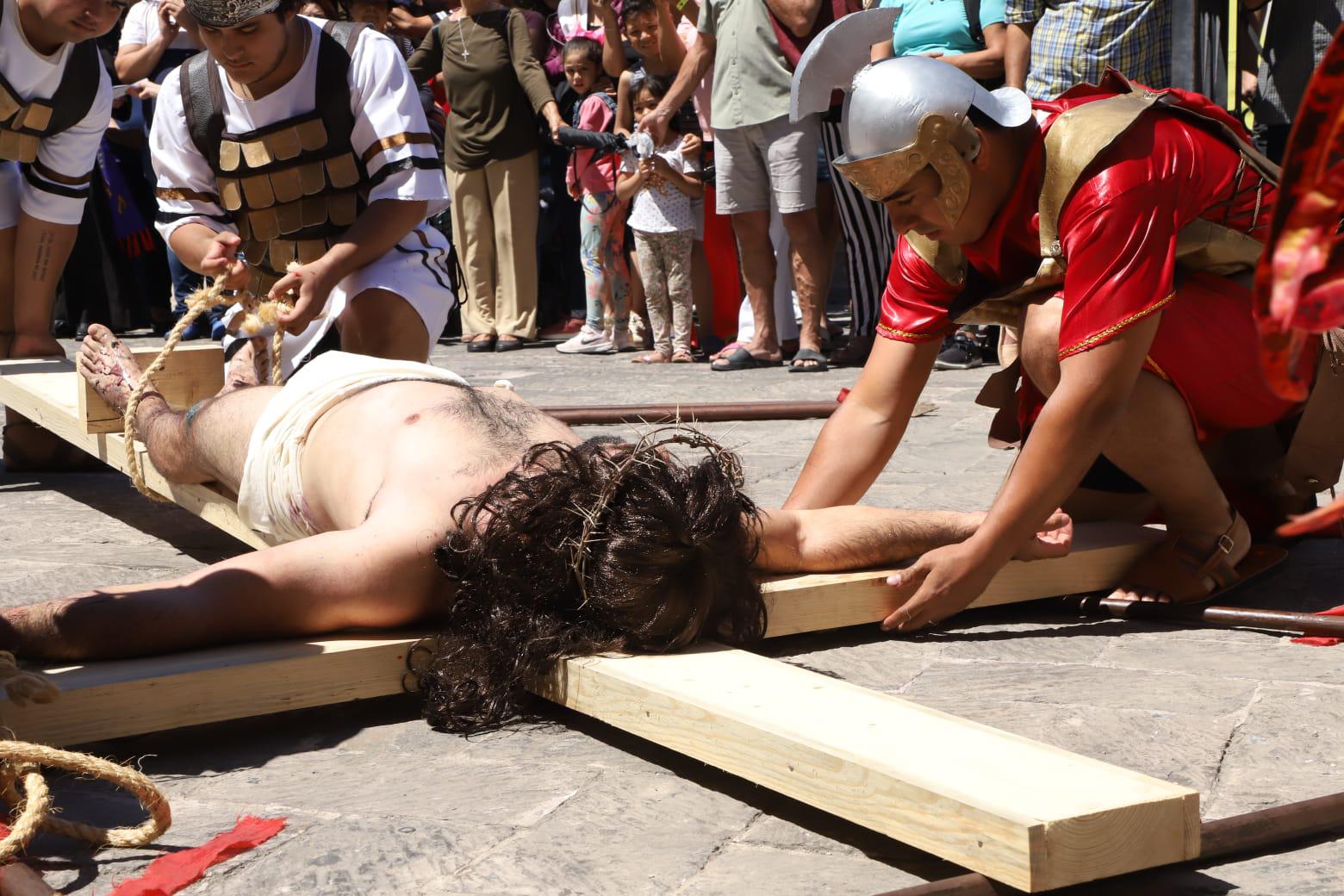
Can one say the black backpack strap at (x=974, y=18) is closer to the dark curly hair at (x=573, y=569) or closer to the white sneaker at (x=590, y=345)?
the white sneaker at (x=590, y=345)

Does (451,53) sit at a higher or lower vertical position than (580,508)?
higher

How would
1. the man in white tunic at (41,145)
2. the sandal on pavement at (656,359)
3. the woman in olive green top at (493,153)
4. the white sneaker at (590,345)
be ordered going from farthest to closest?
the white sneaker at (590,345), the woman in olive green top at (493,153), the sandal on pavement at (656,359), the man in white tunic at (41,145)

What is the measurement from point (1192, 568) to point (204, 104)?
118 inches

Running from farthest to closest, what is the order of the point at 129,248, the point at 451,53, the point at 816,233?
the point at 129,248 < the point at 451,53 < the point at 816,233

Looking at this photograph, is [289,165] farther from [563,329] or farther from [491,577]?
[563,329]

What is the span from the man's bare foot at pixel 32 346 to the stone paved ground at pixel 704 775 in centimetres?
221

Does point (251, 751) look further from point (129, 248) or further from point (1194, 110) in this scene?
point (129, 248)

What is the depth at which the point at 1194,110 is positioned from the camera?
307 cm

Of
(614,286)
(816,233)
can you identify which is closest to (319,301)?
(816,233)

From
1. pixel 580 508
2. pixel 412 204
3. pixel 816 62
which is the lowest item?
pixel 580 508

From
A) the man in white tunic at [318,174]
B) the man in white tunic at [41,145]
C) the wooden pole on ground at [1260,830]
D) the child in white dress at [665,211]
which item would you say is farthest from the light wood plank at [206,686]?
the child in white dress at [665,211]

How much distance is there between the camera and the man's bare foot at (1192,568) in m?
3.14

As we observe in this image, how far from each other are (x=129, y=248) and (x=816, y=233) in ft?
16.5

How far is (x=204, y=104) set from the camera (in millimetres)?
4484
